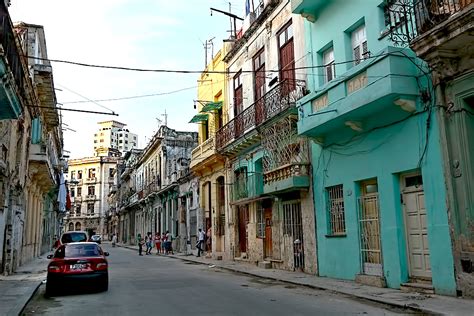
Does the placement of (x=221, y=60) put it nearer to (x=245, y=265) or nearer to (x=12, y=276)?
(x=245, y=265)

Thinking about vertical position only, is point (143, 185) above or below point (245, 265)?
above

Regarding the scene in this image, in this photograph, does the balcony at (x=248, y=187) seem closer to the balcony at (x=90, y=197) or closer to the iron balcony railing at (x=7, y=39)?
the iron balcony railing at (x=7, y=39)

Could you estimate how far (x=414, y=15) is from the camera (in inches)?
424

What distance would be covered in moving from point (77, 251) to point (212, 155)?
1253 centimetres

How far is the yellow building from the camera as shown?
82.2 feet

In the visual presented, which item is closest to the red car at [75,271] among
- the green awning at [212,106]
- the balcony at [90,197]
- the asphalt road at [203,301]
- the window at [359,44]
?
the asphalt road at [203,301]

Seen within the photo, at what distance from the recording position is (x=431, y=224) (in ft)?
35.1

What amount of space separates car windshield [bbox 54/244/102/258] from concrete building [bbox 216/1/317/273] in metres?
6.58

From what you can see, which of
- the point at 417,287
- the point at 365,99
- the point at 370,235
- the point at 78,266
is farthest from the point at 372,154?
the point at 78,266

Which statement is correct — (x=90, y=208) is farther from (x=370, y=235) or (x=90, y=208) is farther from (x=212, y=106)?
(x=370, y=235)

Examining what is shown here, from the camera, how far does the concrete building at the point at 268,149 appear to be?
16.5 metres

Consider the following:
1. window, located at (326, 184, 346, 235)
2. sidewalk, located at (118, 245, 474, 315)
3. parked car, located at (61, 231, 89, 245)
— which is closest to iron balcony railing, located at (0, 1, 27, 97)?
sidewalk, located at (118, 245, 474, 315)

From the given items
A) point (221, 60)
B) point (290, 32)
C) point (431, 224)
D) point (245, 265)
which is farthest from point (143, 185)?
point (431, 224)

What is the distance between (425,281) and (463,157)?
3.13m
